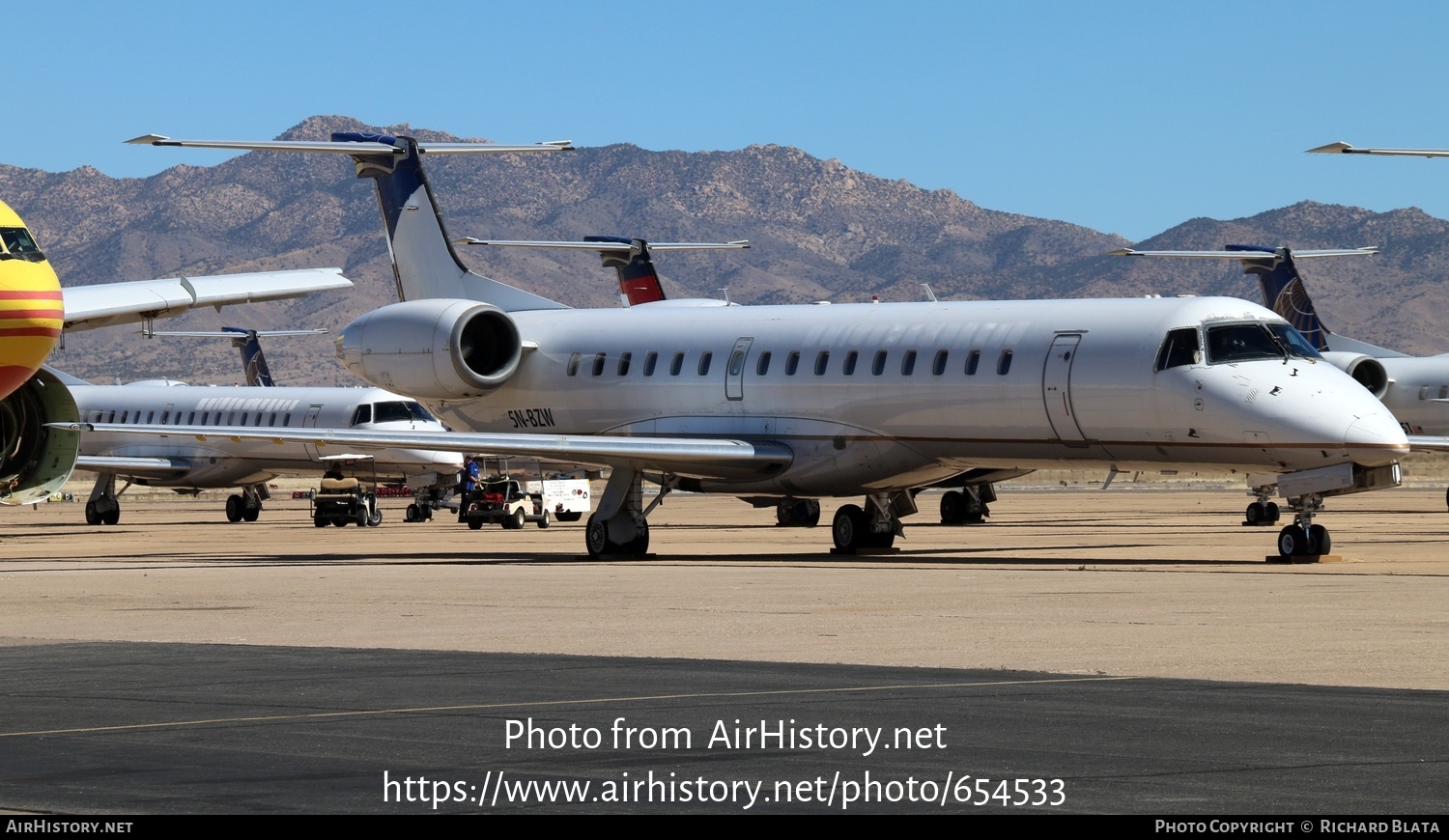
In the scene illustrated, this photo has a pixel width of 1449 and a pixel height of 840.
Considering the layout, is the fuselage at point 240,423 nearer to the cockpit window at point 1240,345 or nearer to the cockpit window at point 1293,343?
the cockpit window at point 1240,345

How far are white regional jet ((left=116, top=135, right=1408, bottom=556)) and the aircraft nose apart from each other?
2 cm

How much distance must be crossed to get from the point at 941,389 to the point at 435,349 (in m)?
8.18

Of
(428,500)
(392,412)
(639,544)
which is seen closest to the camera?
(639,544)

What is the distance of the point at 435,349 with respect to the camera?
30.8 meters

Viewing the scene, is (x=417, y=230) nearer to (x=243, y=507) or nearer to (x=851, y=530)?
(x=851, y=530)

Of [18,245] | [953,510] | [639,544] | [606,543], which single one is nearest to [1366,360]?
[953,510]

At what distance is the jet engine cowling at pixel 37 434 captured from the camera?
992 inches

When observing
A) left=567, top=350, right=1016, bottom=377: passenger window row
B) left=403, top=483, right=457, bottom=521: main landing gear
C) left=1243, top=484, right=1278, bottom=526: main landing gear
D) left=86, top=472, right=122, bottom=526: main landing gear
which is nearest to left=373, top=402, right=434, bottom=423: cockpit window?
left=403, top=483, right=457, bottom=521: main landing gear

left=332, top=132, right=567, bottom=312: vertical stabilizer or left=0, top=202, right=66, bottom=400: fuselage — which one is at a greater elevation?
left=332, top=132, right=567, bottom=312: vertical stabilizer

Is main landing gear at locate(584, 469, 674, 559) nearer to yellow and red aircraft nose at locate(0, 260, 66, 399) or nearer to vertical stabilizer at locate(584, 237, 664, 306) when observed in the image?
yellow and red aircraft nose at locate(0, 260, 66, 399)

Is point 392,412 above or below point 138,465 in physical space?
above

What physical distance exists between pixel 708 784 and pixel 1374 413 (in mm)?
17796

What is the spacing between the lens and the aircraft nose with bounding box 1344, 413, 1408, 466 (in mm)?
23641

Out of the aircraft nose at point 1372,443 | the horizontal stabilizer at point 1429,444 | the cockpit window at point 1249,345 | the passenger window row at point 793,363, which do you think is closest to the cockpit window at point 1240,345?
the cockpit window at point 1249,345
